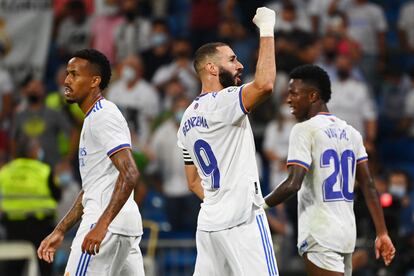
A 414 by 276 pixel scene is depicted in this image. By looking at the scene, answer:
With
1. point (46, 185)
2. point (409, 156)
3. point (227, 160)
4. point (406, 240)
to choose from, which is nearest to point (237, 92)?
point (227, 160)

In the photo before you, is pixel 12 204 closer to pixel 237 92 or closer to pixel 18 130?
pixel 18 130

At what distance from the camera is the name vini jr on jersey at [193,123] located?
26.2 feet

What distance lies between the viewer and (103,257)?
7773 millimetres

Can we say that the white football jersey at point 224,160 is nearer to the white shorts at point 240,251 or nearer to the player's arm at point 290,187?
the white shorts at point 240,251

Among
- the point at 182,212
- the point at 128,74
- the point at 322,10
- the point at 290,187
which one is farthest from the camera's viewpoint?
the point at 322,10

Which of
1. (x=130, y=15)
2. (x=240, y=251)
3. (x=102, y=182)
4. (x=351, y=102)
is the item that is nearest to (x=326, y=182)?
(x=240, y=251)

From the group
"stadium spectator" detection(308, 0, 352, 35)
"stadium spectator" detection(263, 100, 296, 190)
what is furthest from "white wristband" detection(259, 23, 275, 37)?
"stadium spectator" detection(308, 0, 352, 35)

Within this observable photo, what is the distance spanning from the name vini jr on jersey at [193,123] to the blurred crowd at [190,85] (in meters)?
5.04

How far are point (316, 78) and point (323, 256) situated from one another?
1.41 metres

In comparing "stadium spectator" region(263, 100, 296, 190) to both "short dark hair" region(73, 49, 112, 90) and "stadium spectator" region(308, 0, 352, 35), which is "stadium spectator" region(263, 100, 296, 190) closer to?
"stadium spectator" region(308, 0, 352, 35)

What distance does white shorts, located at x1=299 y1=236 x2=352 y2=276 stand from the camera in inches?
337

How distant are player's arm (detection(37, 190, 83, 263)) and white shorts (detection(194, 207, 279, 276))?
947 millimetres

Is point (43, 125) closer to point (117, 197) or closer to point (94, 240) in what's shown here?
point (117, 197)

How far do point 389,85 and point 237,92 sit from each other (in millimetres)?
9439
